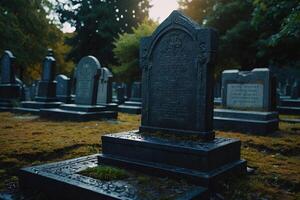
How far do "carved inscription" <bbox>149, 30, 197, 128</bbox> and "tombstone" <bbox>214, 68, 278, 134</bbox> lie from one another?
182 inches

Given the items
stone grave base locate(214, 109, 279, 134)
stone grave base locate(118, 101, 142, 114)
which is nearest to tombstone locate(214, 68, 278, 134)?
stone grave base locate(214, 109, 279, 134)

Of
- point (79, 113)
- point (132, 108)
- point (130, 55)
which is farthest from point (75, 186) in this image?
point (130, 55)

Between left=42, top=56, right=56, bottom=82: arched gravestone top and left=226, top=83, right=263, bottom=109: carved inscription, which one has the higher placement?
left=42, top=56, right=56, bottom=82: arched gravestone top

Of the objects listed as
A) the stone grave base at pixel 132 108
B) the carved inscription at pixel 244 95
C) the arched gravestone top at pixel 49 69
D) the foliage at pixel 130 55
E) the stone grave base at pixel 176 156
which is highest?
the foliage at pixel 130 55

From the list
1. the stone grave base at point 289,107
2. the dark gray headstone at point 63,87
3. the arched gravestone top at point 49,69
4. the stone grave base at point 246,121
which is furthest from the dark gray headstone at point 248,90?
the dark gray headstone at point 63,87

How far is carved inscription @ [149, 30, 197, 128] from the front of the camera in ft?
17.1

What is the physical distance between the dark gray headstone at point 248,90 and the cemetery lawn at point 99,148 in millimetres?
1153

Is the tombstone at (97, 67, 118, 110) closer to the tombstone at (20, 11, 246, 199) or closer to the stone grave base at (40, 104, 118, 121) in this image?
the stone grave base at (40, 104, 118, 121)

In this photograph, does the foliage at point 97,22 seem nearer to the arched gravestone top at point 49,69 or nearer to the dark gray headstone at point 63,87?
the dark gray headstone at point 63,87

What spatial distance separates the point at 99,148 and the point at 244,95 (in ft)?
18.6

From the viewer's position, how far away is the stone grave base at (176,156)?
4.34 meters

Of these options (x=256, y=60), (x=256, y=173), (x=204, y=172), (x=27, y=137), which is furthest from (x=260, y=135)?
(x=256, y=60)

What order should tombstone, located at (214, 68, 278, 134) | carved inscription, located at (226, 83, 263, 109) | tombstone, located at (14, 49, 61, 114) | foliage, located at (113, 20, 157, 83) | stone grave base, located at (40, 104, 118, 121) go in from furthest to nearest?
foliage, located at (113, 20, 157, 83)
tombstone, located at (14, 49, 61, 114)
stone grave base, located at (40, 104, 118, 121)
carved inscription, located at (226, 83, 263, 109)
tombstone, located at (214, 68, 278, 134)

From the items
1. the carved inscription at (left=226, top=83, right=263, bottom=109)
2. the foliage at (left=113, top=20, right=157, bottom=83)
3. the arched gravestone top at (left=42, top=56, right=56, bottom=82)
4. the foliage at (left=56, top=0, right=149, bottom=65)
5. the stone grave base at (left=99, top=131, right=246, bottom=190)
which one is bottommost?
the stone grave base at (left=99, top=131, right=246, bottom=190)
